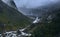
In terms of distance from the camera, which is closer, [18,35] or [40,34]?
[40,34]

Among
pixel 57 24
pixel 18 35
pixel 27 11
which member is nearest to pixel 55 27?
pixel 57 24

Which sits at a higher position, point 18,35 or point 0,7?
point 0,7

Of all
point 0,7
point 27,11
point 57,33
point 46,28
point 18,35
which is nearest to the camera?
point 57,33

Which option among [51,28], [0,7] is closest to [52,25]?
[51,28]

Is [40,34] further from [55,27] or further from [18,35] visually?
[18,35]

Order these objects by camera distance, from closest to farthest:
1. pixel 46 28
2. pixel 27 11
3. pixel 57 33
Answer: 1. pixel 57 33
2. pixel 46 28
3. pixel 27 11

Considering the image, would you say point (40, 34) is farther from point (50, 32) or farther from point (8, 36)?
point (8, 36)

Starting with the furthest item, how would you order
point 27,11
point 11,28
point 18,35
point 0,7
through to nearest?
point 27,11
point 0,7
point 11,28
point 18,35

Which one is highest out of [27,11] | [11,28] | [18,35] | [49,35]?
[27,11]

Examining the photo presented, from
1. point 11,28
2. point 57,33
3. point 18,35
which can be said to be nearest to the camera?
point 57,33
